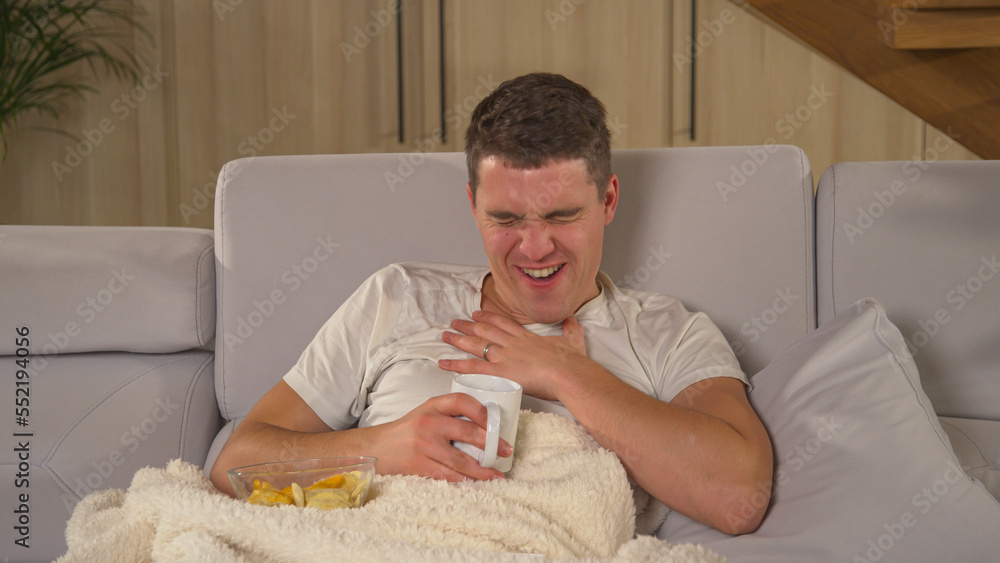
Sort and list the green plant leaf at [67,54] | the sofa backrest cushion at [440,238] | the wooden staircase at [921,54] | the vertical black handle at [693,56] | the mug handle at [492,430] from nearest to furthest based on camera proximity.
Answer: the mug handle at [492,430], the sofa backrest cushion at [440,238], the wooden staircase at [921,54], the green plant leaf at [67,54], the vertical black handle at [693,56]

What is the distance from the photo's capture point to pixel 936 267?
1264 millimetres

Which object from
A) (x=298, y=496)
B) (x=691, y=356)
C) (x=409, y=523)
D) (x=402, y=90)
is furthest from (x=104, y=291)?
(x=402, y=90)

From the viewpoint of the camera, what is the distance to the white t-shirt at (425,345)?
1.12 m

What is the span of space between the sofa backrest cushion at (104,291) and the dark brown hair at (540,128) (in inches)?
22.5

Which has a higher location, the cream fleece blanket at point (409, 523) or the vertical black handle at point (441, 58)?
the vertical black handle at point (441, 58)

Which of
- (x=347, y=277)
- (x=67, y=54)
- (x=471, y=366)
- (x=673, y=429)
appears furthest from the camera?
(x=67, y=54)

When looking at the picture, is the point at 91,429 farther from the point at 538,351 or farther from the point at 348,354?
the point at 538,351

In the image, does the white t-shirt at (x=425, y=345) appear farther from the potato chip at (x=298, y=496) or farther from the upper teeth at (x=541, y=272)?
the potato chip at (x=298, y=496)

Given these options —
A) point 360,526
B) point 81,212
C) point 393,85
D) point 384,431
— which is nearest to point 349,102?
point 393,85

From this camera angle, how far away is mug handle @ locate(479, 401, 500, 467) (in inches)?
33.0

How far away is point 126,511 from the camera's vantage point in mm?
849

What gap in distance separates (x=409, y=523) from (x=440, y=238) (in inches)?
25.9

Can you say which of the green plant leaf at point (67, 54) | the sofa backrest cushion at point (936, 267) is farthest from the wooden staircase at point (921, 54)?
the green plant leaf at point (67, 54)

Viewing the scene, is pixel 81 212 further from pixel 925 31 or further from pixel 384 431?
pixel 925 31
